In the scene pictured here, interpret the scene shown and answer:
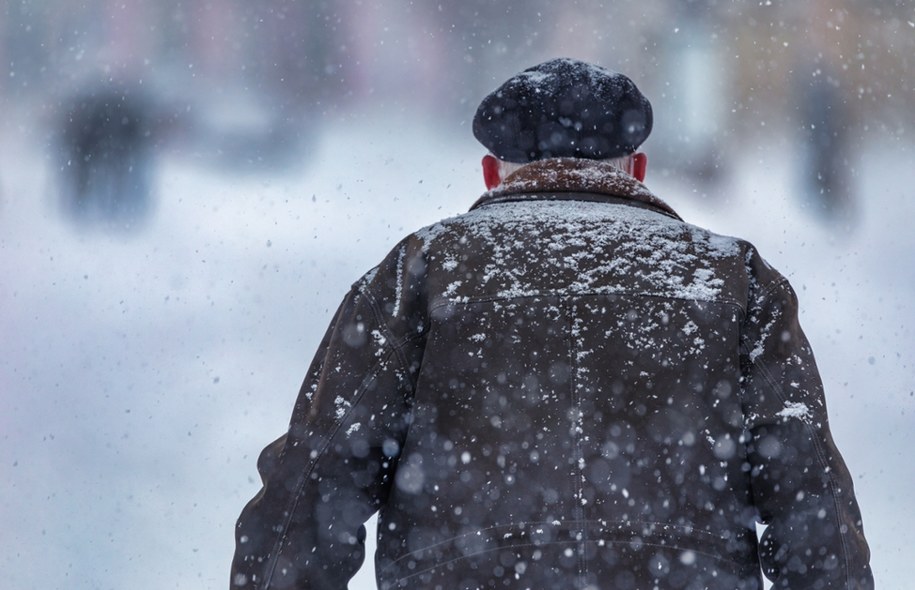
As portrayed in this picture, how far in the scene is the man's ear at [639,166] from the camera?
99.1 inches

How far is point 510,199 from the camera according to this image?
2283 millimetres

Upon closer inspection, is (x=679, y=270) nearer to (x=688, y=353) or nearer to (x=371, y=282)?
(x=688, y=353)

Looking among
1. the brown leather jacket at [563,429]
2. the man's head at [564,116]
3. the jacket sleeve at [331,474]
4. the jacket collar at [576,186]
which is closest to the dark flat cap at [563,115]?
the man's head at [564,116]

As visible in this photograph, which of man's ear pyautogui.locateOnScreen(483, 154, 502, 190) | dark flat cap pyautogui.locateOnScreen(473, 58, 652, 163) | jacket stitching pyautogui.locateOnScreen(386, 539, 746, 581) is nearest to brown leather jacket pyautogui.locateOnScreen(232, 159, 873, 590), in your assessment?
jacket stitching pyautogui.locateOnScreen(386, 539, 746, 581)

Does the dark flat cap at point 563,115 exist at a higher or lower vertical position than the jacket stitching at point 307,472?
higher

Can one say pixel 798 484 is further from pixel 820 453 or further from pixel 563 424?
pixel 563 424

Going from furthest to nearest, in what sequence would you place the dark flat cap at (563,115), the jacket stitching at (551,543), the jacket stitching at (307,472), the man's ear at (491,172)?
the man's ear at (491,172) → the dark flat cap at (563,115) → the jacket stitching at (307,472) → the jacket stitching at (551,543)

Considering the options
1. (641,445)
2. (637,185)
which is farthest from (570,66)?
(641,445)

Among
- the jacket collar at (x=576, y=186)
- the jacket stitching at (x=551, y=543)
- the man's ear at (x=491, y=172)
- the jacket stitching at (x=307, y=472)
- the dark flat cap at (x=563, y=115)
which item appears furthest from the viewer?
the man's ear at (x=491, y=172)

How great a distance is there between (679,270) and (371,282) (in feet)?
2.16

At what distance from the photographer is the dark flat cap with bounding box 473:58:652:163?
2.44 meters

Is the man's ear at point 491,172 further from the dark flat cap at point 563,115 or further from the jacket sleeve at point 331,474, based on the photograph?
the jacket sleeve at point 331,474

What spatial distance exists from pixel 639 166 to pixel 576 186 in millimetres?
331

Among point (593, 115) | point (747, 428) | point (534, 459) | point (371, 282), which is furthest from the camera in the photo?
point (593, 115)
